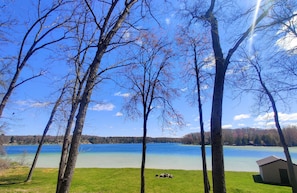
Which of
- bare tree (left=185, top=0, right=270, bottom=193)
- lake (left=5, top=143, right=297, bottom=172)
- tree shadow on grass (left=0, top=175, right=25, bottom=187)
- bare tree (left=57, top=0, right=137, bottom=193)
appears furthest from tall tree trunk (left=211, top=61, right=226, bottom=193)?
tree shadow on grass (left=0, top=175, right=25, bottom=187)

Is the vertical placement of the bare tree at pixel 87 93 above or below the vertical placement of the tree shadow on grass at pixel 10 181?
above

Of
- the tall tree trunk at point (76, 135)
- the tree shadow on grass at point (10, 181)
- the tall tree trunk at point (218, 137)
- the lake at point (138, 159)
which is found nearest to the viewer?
the tall tree trunk at point (76, 135)

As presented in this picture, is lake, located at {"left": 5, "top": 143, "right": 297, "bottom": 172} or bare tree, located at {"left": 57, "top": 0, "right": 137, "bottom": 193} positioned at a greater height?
bare tree, located at {"left": 57, "top": 0, "right": 137, "bottom": 193}

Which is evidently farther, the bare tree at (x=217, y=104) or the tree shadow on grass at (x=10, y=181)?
the tree shadow on grass at (x=10, y=181)

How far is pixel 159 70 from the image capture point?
11.2 meters

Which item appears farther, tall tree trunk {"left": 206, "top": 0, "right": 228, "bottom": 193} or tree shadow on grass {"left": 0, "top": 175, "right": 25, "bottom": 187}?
tree shadow on grass {"left": 0, "top": 175, "right": 25, "bottom": 187}

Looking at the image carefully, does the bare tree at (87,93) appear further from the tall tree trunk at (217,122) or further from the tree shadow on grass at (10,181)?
the tree shadow on grass at (10,181)

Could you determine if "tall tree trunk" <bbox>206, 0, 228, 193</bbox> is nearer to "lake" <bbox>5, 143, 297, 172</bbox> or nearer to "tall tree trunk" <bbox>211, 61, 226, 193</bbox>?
"tall tree trunk" <bbox>211, 61, 226, 193</bbox>

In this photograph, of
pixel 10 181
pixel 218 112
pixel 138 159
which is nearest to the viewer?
pixel 218 112

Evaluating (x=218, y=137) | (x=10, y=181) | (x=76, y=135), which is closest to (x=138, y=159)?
(x=10, y=181)

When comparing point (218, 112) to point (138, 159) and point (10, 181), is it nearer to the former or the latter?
point (10, 181)

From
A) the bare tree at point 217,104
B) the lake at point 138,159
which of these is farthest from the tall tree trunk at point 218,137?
the lake at point 138,159

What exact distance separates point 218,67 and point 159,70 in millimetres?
6968

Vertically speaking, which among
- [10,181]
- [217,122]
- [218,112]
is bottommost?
[10,181]
